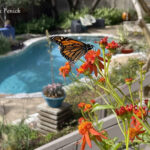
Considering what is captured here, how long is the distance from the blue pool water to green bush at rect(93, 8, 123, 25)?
4399 mm

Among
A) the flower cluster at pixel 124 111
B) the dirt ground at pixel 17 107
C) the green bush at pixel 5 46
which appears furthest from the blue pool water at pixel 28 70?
the flower cluster at pixel 124 111

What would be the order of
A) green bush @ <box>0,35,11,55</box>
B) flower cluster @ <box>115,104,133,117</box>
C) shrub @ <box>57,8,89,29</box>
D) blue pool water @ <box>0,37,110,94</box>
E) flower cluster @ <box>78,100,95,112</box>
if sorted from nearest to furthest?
flower cluster @ <box>115,104,133,117</box> → flower cluster @ <box>78,100,95,112</box> → blue pool water @ <box>0,37,110,94</box> → green bush @ <box>0,35,11,55</box> → shrub @ <box>57,8,89,29</box>

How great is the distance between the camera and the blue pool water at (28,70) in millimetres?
6402

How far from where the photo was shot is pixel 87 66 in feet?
3.00

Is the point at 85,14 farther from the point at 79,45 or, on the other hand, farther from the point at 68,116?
the point at 79,45

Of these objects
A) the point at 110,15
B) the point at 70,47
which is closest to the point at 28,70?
the point at 110,15

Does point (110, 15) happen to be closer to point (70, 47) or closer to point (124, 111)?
point (70, 47)

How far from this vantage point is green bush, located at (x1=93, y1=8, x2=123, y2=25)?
12430 millimetres

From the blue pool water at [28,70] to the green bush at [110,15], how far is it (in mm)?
4399

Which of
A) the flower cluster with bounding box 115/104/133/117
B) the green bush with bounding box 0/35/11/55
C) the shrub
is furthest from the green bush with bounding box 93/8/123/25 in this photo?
the flower cluster with bounding box 115/104/133/117

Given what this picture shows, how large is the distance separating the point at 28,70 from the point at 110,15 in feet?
21.2

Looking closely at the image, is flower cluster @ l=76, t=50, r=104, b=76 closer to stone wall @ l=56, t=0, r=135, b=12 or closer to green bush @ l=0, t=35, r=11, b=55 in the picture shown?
green bush @ l=0, t=35, r=11, b=55

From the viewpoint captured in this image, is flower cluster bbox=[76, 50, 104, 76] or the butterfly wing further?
the butterfly wing

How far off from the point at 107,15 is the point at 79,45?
11725 millimetres
